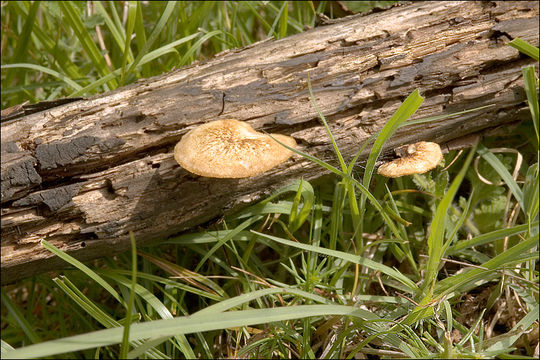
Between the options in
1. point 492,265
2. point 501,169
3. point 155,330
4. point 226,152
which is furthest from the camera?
point 501,169

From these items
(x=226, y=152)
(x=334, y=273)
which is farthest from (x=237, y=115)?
(x=334, y=273)

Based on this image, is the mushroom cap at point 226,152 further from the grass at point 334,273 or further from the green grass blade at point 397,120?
the green grass blade at point 397,120

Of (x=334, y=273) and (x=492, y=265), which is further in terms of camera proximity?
(x=334, y=273)

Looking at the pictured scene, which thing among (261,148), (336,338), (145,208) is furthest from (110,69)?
(336,338)

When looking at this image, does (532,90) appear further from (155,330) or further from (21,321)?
(21,321)

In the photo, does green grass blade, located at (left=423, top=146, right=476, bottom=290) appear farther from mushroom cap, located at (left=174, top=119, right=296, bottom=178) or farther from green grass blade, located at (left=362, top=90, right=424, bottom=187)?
mushroom cap, located at (left=174, top=119, right=296, bottom=178)

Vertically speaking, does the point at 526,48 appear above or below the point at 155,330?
above

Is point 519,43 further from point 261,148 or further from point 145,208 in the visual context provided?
point 145,208
